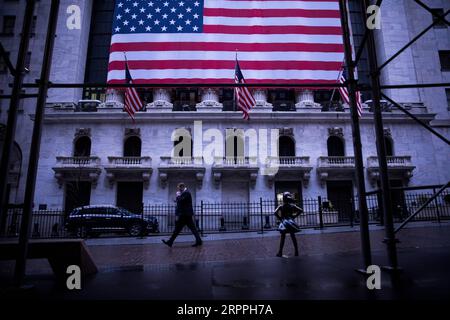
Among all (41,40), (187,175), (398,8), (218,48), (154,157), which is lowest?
(187,175)

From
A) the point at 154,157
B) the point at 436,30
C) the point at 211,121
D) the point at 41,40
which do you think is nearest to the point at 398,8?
the point at 436,30

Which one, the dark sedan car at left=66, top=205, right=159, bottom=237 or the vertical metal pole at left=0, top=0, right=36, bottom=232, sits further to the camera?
the dark sedan car at left=66, top=205, right=159, bottom=237

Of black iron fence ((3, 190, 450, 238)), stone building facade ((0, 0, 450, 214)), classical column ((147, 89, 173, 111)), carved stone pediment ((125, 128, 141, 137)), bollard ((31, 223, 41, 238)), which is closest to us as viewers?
bollard ((31, 223, 41, 238))

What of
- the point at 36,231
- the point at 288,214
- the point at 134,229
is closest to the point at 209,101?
the point at 134,229

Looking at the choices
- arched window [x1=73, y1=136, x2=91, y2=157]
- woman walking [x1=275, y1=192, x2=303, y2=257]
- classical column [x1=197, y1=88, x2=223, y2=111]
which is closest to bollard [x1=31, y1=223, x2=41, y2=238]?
arched window [x1=73, y1=136, x2=91, y2=157]

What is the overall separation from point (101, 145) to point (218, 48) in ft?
46.2

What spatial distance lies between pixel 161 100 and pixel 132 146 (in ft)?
15.9

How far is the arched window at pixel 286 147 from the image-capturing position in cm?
2544

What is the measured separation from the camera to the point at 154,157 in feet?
79.4

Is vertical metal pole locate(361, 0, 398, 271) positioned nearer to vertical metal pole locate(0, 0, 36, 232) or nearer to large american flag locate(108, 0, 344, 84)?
vertical metal pole locate(0, 0, 36, 232)

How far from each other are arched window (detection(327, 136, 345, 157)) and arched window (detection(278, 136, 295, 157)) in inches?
131

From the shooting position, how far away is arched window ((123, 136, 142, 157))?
24984mm
